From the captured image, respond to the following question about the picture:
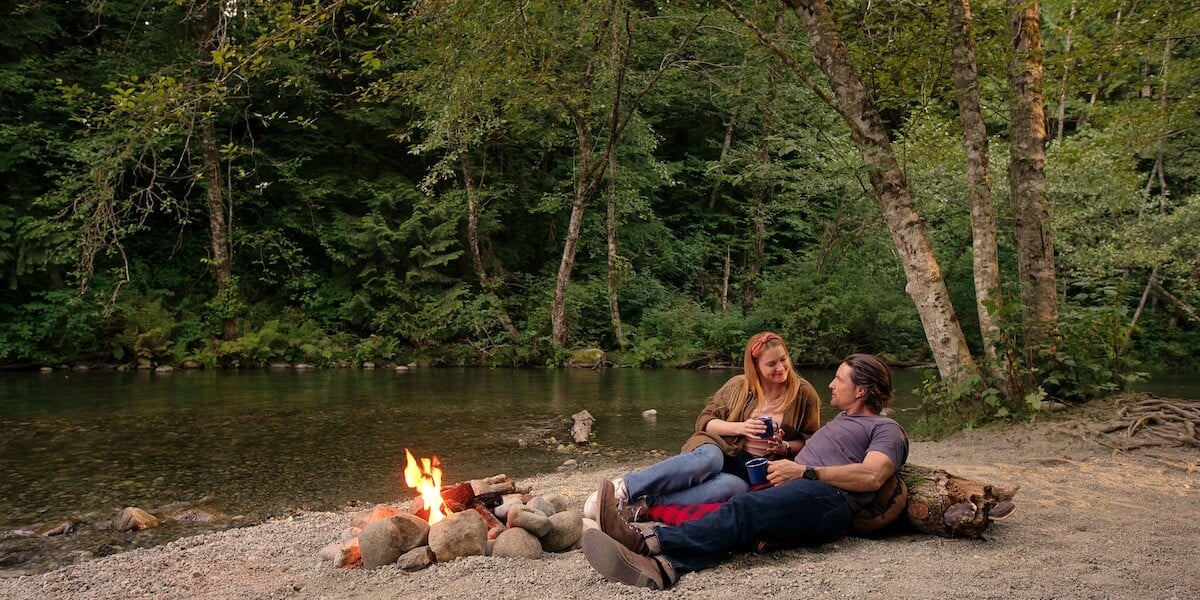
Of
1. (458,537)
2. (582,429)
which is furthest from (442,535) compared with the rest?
(582,429)

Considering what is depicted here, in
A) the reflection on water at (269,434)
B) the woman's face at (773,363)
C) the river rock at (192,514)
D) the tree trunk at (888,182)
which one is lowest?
the river rock at (192,514)

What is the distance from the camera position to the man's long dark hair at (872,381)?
4.30 m

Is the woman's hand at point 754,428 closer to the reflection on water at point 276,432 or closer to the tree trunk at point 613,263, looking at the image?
the reflection on water at point 276,432

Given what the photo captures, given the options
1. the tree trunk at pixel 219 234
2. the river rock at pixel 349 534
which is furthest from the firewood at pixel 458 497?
the tree trunk at pixel 219 234

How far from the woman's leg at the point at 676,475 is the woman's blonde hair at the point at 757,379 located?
341 mm

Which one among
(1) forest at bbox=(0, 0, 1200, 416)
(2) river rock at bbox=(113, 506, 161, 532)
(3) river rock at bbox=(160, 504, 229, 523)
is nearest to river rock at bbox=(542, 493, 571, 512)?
(3) river rock at bbox=(160, 504, 229, 523)

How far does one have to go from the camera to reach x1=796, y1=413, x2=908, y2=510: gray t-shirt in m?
4.18

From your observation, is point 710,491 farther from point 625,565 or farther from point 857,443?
point 625,565

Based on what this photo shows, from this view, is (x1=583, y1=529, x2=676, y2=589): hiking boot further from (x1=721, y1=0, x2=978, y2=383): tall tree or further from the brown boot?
(x1=721, y1=0, x2=978, y2=383): tall tree

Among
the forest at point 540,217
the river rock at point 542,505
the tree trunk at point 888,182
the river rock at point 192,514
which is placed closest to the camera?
the river rock at point 542,505

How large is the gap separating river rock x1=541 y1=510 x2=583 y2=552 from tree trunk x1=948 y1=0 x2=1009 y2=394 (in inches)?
214

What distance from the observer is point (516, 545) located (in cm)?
423

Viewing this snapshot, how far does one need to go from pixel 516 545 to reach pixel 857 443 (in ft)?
6.09

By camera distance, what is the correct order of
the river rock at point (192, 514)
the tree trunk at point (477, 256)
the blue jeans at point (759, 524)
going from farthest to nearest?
the tree trunk at point (477, 256) → the river rock at point (192, 514) → the blue jeans at point (759, 524)
